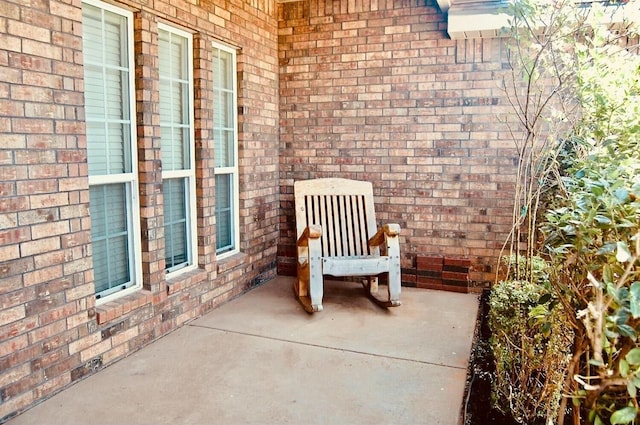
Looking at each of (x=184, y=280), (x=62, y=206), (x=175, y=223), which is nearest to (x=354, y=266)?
(x=184, y=280)

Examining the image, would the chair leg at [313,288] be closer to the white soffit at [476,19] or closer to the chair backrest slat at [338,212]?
the chair backrest slat at [338,212]

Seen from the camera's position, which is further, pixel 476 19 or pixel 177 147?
pixel 476 19

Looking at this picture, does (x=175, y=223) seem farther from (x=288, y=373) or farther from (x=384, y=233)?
(x=384, y=233)

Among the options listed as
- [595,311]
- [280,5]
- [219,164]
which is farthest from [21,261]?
[280,5]

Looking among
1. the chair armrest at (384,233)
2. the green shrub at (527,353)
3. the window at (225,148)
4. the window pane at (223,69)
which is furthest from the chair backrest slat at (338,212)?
the green shrub at (527,353)

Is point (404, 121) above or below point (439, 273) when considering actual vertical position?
above

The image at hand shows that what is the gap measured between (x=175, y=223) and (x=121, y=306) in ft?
3.15

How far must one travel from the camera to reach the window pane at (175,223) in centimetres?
413

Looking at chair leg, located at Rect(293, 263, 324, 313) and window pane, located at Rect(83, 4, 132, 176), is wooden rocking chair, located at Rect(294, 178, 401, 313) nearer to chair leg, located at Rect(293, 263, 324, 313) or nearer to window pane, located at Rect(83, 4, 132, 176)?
chair leg, located at Rect(293, 263, 324, 313)

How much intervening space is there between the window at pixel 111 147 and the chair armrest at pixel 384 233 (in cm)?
217

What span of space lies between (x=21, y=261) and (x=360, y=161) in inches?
144

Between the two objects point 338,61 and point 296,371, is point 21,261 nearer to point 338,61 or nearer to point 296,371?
point 296,371

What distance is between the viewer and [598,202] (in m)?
1.93

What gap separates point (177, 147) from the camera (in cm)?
420
